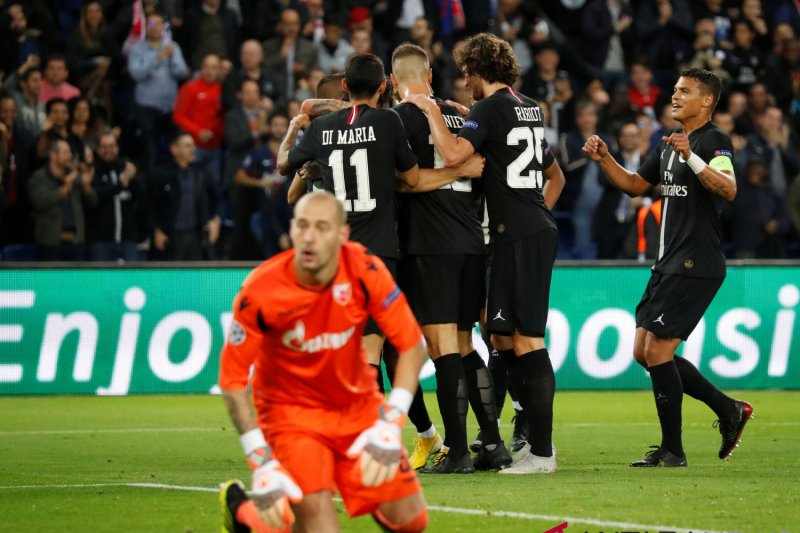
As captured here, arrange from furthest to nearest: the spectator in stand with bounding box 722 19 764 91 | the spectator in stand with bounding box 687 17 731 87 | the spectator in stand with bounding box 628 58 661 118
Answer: the spectator in stand with bounding box 722 19 764 91 < the spectator in stand with bounding box 687 17 731 87 < the spectator in stand with bounding box 628 58 661 118

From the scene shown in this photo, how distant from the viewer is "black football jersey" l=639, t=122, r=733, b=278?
29.6 feet

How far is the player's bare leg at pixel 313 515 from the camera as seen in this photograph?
215 inches

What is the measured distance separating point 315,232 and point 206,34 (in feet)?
43.2

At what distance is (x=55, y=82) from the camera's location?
55.0 ft

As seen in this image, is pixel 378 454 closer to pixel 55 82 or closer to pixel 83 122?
pixel 83 122

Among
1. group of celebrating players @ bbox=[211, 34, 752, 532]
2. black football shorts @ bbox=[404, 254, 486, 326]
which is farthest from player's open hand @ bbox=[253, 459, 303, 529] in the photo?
black football shorts @ bbox=[404, 254, 486, 326]

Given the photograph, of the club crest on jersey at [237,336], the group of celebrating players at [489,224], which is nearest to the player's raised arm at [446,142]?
the group of celebrating players at [489,224]

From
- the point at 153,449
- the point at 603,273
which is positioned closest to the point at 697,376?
the point at 153,449

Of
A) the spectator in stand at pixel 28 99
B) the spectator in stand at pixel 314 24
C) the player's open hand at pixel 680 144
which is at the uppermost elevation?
the spectator in stand at pixel 314 24

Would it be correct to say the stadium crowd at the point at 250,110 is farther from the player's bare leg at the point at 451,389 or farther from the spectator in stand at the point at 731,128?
the player's bare leg at the point at 451,389

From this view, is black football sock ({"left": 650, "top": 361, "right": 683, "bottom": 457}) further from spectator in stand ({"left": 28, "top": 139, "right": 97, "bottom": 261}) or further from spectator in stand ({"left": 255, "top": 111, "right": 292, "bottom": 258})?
spectator in stand ({"left": 28, "top": 139, "right": 97, "bottom": 261})

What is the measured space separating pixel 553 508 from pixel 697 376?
280cm

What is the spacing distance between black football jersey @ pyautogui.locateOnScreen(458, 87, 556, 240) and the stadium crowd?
26.1 feet

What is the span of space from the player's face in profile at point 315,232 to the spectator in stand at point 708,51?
48.7 feet
